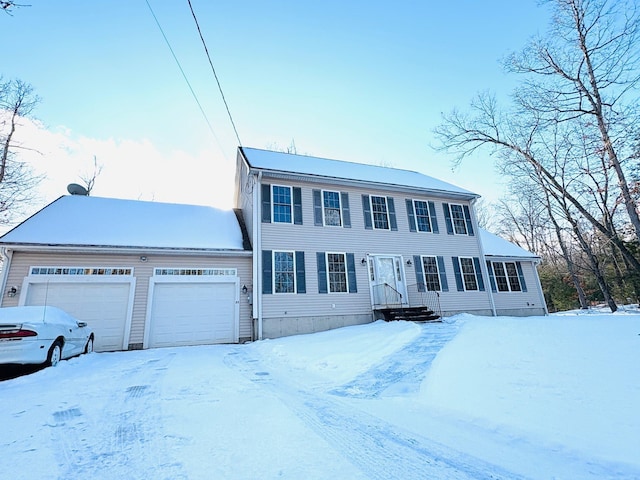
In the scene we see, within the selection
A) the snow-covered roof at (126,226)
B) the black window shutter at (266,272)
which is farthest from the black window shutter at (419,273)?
the snow-covered roof at (126,226)

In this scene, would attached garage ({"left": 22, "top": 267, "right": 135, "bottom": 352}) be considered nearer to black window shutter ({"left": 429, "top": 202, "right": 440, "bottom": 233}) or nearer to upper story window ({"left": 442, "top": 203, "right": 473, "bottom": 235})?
black window shutter ({"left": 429, "top": 202, "right": 440, "bottom": 233})

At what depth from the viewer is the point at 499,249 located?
1428 centimetres

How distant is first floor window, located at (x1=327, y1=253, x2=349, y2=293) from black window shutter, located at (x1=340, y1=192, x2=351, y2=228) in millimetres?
1293

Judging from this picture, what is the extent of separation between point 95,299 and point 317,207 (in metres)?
7.78

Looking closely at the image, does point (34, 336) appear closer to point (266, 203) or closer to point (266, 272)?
point (266, 272)

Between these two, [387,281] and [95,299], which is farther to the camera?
[387,281]

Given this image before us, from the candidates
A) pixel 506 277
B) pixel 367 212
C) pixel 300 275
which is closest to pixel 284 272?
pixel 300 275

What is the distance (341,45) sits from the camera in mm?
8664

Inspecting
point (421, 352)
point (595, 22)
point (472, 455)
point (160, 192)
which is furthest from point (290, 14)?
point (160, 192)

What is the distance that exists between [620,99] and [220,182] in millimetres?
16542

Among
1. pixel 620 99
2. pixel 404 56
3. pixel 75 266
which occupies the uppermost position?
pixel 404 56

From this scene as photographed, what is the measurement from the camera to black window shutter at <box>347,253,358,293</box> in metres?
10.6

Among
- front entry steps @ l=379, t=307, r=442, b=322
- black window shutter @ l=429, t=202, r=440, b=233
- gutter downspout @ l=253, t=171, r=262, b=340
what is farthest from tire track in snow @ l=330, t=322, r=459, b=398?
black window shutter @ l=429, t=202, r=440, b=233

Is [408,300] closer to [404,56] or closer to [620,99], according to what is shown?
[404,56]
